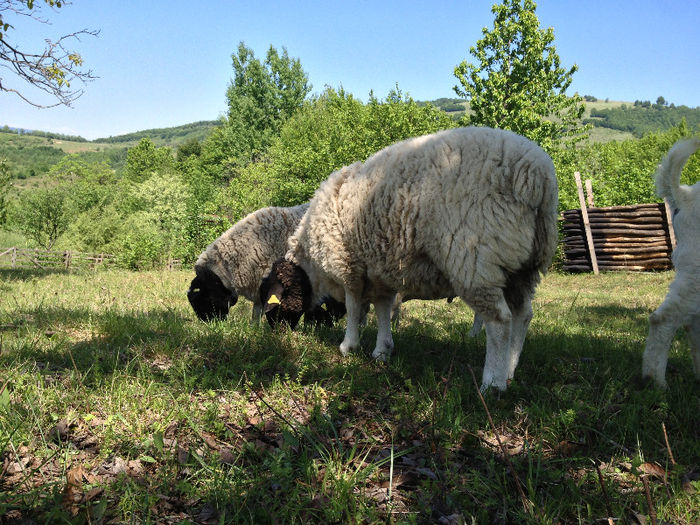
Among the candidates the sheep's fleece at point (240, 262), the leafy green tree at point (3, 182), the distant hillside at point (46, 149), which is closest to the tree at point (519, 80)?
the sheep's fleece at point (240, 262)

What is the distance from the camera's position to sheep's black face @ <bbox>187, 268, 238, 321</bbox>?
7195 millimetres

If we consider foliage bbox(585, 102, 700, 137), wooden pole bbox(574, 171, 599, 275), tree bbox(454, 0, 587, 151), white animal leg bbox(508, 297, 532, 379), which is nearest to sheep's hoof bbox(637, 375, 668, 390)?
white animal leg bbox(508, 297, 532, 379)

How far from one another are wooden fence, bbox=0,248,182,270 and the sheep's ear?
83.7 feet

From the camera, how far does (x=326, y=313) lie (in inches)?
241

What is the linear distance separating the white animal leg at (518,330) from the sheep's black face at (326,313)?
8.23ft

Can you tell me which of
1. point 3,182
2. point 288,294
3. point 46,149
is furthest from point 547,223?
point 46,149

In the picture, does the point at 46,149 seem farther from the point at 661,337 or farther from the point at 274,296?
the point at 661,337

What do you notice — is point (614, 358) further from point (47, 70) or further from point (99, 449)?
point (47, 70)

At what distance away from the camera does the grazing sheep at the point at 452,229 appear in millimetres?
3443

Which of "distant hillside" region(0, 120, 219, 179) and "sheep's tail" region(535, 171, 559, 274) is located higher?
"distant hillside" region(0, 120, 219, 179)

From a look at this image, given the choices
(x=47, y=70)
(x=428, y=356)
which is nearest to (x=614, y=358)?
(x=428, y=356)

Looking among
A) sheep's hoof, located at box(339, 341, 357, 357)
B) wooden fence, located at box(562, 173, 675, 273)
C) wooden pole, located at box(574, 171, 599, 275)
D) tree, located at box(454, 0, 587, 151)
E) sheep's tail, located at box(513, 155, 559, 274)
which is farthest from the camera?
tree, located at box(454, 0, 587, 151)

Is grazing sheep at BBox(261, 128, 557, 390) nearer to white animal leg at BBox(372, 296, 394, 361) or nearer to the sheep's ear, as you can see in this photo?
white animal leg at BBox(372, 296, 394, 361)

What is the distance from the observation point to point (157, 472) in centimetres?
230
